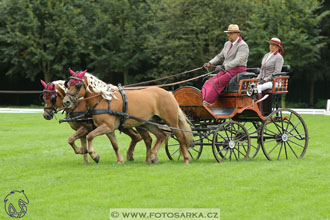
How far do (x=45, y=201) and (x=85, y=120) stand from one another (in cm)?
378

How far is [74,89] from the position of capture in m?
11.7

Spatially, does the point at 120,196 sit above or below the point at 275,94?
below

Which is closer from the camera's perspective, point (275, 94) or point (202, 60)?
point (275, 94)

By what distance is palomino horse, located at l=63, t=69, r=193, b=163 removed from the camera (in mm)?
11805

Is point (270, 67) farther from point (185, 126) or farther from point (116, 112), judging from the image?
point (116, 112)

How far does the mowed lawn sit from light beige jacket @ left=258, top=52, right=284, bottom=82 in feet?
5.87

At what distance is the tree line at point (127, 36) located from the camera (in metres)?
37.6

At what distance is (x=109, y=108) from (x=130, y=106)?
18.2 inches

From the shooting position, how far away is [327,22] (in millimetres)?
37656

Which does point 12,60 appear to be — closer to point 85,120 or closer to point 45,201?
point 85,120

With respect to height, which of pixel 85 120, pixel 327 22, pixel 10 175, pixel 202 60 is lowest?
pixel 10 175

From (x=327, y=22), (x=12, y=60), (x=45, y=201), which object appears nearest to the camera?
(x=45, y=201)

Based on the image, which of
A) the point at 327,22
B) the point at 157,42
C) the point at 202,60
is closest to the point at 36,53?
the point at 157,42

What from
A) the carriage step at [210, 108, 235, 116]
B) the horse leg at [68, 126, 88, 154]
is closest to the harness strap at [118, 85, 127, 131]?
the horse leg at [68, 126, 88, 154]
